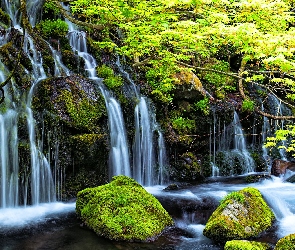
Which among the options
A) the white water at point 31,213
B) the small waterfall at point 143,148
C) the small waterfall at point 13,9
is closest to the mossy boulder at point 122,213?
the white water at point 31,213

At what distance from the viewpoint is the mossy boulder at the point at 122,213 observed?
6.40m

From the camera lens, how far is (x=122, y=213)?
22.0 ft

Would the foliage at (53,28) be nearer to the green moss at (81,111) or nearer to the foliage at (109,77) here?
the foliage at (109,77)

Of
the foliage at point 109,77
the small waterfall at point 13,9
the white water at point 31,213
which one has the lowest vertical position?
the white water at point 31,213

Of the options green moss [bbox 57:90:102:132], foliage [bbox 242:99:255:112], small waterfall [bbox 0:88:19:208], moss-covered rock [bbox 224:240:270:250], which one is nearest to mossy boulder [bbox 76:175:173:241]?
moss-covered rock [bbox 224:240:270:250]

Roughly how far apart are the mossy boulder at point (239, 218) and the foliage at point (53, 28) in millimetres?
8605

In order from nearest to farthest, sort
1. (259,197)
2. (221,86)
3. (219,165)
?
1. (259,197)
2. (219,165)
3. (221,86)

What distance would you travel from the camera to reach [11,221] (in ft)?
23.8

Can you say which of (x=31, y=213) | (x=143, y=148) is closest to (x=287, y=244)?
(x=31, y=213)

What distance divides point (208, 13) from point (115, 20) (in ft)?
7.04

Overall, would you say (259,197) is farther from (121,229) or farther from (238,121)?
(238,121)

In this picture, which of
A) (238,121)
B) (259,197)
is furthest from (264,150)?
(259,197)

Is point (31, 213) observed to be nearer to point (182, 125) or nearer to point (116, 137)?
point (116, 137)

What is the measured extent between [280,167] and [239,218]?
21.4 ft
